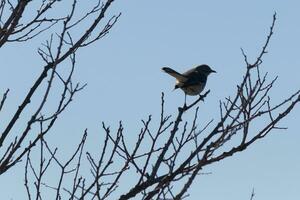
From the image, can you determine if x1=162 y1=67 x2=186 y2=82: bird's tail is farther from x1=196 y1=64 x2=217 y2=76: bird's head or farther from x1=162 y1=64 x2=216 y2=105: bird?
x1=196 y1=64 x2=217 y2=76: bird's head

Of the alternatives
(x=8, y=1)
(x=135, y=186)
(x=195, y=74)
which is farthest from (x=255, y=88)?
(x=195, y=74)

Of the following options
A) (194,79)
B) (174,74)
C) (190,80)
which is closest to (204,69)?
(194,79)

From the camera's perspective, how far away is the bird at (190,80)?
12113 mm

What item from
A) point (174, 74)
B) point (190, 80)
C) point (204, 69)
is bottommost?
point (174, 74)

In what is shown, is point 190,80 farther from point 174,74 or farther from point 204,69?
point 204,69

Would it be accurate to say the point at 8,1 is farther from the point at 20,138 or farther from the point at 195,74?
the point at 195,74

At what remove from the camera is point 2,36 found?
399 centimetres

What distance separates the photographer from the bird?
12.1 meters

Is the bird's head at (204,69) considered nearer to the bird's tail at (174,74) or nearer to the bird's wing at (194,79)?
the bird's wing at (194,79)

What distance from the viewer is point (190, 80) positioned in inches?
493

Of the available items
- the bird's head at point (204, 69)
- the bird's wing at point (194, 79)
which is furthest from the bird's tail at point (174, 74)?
the bird's head at point (204, 69)

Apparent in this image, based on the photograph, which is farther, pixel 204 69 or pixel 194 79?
pixel 204 69

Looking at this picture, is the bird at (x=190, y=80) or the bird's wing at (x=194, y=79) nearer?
the bird at (x=190, y=80)

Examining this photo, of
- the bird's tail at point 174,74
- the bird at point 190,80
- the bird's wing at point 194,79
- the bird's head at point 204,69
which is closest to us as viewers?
the bird's tail at point 174,74
